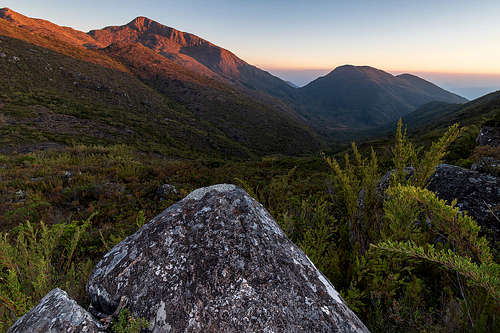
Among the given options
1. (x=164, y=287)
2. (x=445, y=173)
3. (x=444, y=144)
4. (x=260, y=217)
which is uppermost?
(x=444, y=144)

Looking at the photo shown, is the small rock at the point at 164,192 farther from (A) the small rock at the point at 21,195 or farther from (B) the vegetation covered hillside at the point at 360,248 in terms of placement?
(A) the small rock at the point at 21,195

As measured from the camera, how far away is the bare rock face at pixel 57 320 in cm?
127

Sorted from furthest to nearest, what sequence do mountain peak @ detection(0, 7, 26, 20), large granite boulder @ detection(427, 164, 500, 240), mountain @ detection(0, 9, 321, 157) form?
mountain peak @ detection(0, 7, 26, 20) < mountain @ detection(0, 9, 321, 157) < large granite boulder @ detection(427, 164, 500, 240)

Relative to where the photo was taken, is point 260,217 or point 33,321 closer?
point 33,321

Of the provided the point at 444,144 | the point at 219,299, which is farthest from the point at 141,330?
the point at 444,144

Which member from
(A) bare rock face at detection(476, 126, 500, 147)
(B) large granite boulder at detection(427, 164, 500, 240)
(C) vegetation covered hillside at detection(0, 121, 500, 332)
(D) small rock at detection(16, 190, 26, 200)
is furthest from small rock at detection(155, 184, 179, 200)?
(A) bare rock face at detection(476, 126, 500, 147)

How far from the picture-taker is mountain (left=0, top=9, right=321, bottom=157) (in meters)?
22.4

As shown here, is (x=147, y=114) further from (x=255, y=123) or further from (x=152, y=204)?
(x=152, y=204)

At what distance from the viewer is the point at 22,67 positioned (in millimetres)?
34281

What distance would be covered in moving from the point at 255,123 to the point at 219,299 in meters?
55.4

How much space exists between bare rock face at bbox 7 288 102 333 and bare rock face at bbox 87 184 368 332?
215 mm

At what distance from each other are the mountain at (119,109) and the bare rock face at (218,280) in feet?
66.7

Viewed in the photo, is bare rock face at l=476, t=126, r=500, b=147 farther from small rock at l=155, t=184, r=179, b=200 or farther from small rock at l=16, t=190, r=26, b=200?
small rock at l=16, t=190, r=26, b=200

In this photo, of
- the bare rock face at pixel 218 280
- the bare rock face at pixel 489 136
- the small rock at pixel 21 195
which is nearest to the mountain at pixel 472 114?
the bare rock face at pixel 489 136
